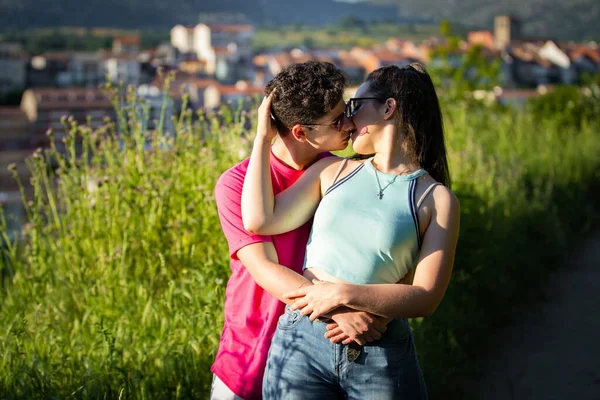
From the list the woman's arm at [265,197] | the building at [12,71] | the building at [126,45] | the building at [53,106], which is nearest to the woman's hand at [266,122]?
the woman's arm at [265,197]

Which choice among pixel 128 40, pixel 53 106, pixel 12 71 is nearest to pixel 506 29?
pixel 128 40

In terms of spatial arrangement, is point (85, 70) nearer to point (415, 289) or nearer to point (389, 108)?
point (389, 108)

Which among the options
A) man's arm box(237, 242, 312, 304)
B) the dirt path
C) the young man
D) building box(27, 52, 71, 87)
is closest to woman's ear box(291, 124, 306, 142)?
the young man

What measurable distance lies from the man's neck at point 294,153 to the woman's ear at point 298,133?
35mm

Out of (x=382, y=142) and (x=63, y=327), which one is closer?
(x=382, y=142)

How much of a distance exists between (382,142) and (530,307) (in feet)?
9.90

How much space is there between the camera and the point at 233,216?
2.05 metres

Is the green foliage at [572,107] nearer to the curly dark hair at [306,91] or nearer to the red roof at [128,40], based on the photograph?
the curly dark hair at [306,91]

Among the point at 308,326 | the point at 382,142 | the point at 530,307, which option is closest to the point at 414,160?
the point at 382,142

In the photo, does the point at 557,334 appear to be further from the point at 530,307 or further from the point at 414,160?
the point at 414,160

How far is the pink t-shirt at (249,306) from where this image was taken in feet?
6.82

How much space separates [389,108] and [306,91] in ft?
0.72

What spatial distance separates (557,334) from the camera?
430 centimetres

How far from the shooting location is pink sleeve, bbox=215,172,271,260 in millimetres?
2008
